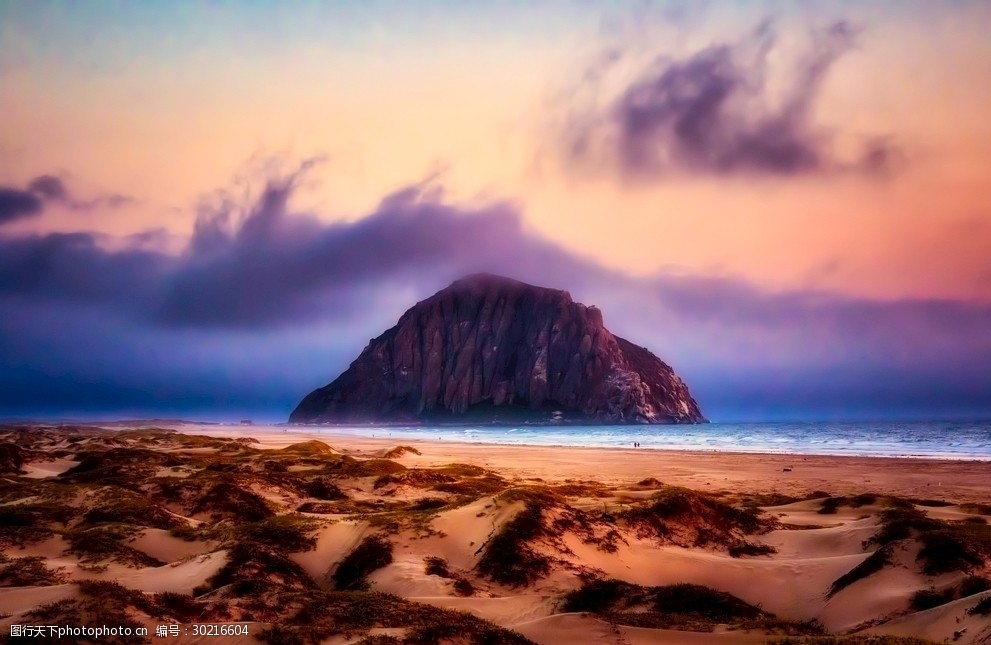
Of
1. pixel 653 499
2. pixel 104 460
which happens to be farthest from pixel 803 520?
pixel 104 460

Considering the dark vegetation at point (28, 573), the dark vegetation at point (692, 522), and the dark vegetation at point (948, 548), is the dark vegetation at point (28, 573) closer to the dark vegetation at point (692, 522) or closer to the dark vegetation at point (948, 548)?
the dark vegetation at point (692, 522)

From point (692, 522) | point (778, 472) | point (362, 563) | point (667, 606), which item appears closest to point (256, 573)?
point (362, 563)

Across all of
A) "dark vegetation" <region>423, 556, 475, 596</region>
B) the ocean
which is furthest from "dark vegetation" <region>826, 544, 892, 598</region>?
the ocean

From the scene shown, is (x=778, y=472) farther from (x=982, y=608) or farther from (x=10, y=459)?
(x=10, y=459)

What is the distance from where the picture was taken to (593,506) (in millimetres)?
18469

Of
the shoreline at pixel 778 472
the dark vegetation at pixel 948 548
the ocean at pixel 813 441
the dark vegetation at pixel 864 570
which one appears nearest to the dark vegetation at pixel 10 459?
the shoreline at pixel 778 472

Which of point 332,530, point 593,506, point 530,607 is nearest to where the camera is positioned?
point 530,607

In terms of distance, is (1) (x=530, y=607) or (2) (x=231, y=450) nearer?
(1) (x=530, y=607)

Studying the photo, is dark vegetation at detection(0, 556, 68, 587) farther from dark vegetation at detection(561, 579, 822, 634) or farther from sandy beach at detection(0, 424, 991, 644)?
dark vegetation at detection(561, 579, 822, 634)

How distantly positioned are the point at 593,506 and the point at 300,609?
11.6 m

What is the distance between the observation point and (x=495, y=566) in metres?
12.8

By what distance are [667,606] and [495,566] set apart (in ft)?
13.2

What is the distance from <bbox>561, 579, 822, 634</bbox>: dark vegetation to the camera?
28.9 ft

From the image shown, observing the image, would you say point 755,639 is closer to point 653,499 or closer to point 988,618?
point 988,618
